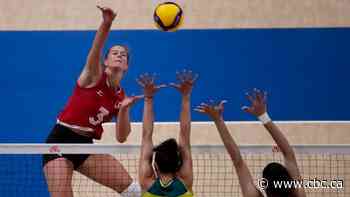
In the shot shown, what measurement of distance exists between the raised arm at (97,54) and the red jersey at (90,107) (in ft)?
0.24

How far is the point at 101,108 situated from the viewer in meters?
5.54

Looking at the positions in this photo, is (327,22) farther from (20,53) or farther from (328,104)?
(20,53)

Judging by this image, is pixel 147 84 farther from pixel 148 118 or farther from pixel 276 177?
pixel 276 177

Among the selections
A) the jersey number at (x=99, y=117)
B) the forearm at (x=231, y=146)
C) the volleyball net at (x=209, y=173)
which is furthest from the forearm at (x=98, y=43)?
the volleyball net at (x=209, y=173)

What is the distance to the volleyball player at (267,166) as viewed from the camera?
11.4 ft

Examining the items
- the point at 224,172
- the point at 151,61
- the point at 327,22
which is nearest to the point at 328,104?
the point at 327,22

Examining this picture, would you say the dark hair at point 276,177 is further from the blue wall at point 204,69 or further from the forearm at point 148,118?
the blue wall at point 204,69

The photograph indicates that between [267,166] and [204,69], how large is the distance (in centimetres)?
554

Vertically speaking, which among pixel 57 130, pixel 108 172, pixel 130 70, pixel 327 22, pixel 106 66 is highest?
pixel 327 22

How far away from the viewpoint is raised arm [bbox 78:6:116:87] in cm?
487

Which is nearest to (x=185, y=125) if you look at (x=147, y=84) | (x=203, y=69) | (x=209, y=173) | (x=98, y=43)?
(x=147, y=84)

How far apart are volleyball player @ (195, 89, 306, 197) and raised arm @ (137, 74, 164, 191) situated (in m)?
0.45

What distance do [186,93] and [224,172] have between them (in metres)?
3.89

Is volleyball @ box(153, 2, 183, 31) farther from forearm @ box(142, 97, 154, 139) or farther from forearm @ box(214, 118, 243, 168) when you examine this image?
forearm @ box(214, 118, 243, 168)
